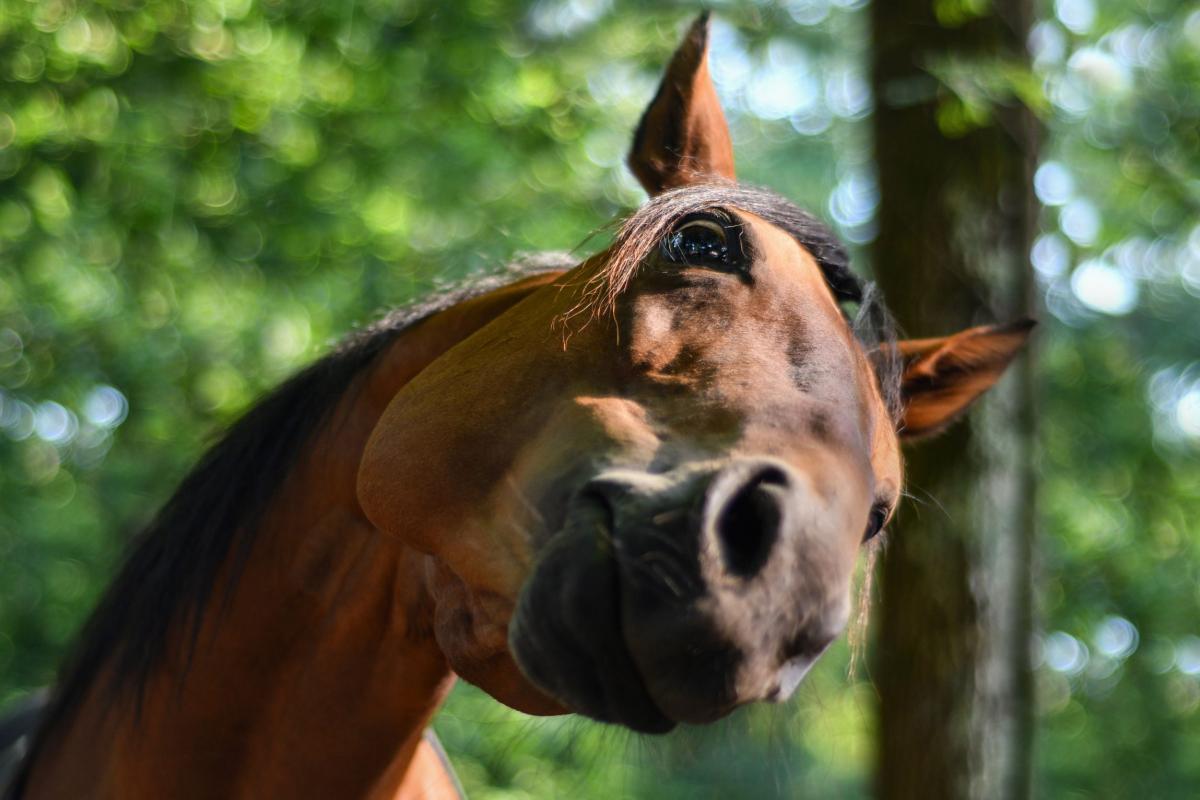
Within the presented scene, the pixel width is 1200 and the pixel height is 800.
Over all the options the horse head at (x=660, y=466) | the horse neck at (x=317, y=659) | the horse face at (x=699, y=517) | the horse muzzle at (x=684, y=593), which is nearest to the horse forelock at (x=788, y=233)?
the horse head at (x=660, y=466)

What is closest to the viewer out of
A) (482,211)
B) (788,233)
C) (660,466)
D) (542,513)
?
(660,466)

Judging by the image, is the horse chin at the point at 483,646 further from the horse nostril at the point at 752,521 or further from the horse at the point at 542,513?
the horse nostril at the point at 752,521

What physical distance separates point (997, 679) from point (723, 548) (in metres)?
3.09

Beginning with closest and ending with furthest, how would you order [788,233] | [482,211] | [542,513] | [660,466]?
[660,466]
[542,513]
[788,233]
[482,211]

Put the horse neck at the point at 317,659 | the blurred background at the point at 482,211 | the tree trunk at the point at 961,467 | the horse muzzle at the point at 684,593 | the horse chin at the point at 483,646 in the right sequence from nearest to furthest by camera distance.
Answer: the horse muzzle at the point at 684,593
the horse chin at the point at 483,646
the horse neck at the point at 317,659
the tree trunk at the point at 961,467
the blurred background at the point at 482,211

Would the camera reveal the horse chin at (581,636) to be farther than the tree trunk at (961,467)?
No

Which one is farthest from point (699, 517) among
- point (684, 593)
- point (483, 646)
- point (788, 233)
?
point (788, 233)

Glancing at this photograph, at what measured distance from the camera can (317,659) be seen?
227 centimetres

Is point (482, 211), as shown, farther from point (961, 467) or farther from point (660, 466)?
point (660, 466)

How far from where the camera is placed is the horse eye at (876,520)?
6.41 ft

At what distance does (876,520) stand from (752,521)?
553 millimetres

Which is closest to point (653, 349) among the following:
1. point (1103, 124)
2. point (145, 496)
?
point (1103, 124)

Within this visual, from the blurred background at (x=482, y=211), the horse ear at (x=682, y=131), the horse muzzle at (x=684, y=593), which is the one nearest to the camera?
the horse muzzle at (x=684, y=593)

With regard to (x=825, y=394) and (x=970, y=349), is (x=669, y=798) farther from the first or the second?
(x=825, y=394)
